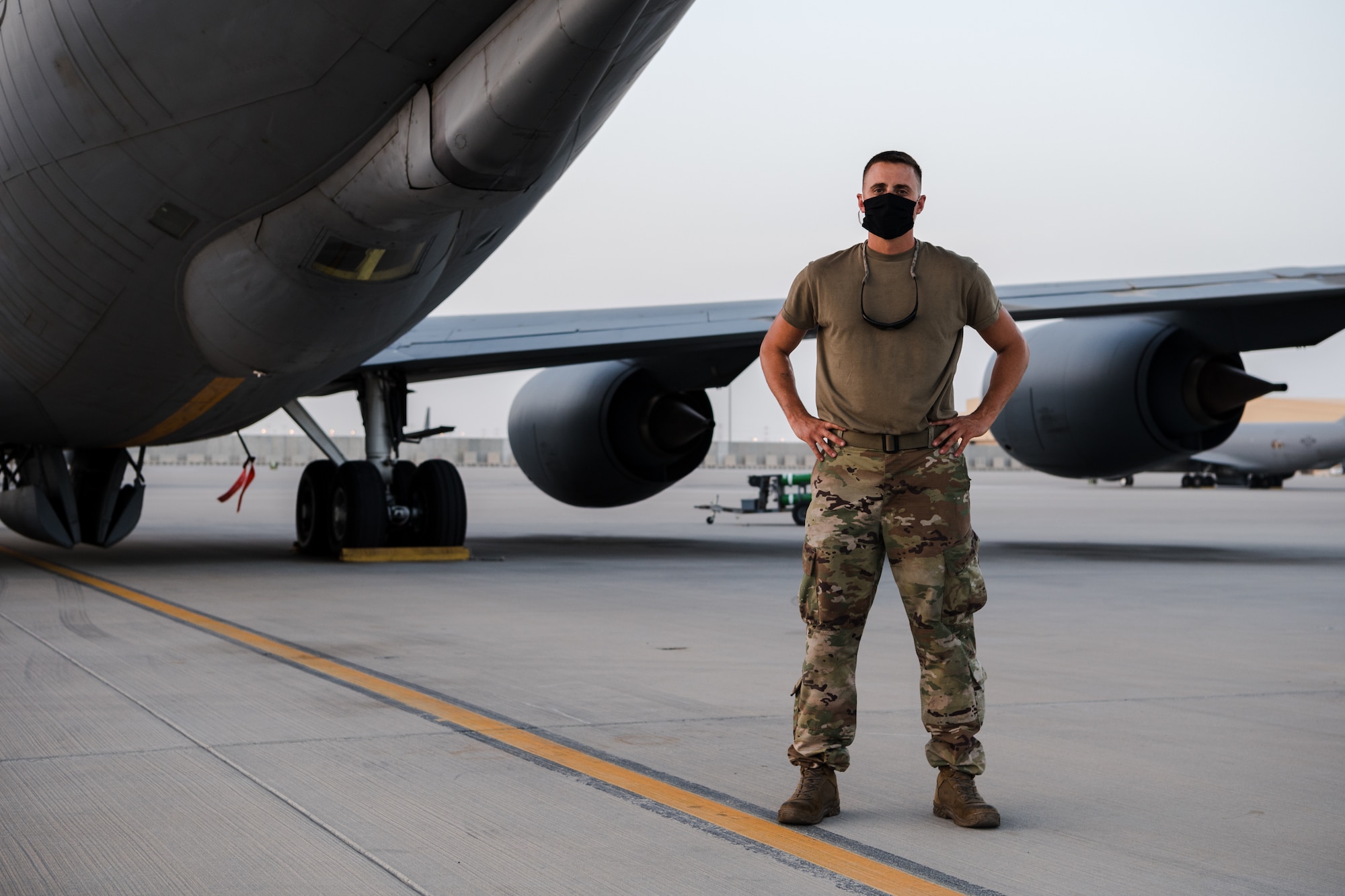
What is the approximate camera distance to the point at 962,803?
3.48 meters

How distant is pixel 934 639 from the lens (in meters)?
3.63

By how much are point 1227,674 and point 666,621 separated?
130 inches

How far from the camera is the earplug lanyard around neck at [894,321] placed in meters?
3.68

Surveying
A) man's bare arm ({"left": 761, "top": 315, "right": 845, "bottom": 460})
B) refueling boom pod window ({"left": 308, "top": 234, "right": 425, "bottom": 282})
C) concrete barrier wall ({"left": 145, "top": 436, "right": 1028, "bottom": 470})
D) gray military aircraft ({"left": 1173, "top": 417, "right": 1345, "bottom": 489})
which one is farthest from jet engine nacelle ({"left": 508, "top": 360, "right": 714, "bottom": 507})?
concrete barrier wall ({"left": 145, "top": 436, "right": 1028, "bottom": 470})

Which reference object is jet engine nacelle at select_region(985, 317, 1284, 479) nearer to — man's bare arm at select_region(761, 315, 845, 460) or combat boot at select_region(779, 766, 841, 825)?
man's bare arm at select_region(761, 315, 845, 460)

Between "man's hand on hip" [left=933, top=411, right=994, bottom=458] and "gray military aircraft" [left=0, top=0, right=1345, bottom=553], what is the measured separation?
2199 millimetres

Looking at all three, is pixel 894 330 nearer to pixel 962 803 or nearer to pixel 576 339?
pixel 962 803

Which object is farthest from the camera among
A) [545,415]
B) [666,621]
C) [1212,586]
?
[545,415]

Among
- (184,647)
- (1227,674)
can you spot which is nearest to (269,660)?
(184,647)

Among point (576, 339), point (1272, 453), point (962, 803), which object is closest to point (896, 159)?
point (962, 803)

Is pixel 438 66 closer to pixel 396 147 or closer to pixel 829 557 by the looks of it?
pixel 396 147

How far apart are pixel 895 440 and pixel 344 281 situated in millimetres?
4487

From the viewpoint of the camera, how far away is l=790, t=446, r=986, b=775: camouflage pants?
3617 millimetres

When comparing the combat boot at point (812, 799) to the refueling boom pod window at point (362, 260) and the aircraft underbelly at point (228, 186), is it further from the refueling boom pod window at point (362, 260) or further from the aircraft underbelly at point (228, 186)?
the refueling boom pod window at point (362, 260)
